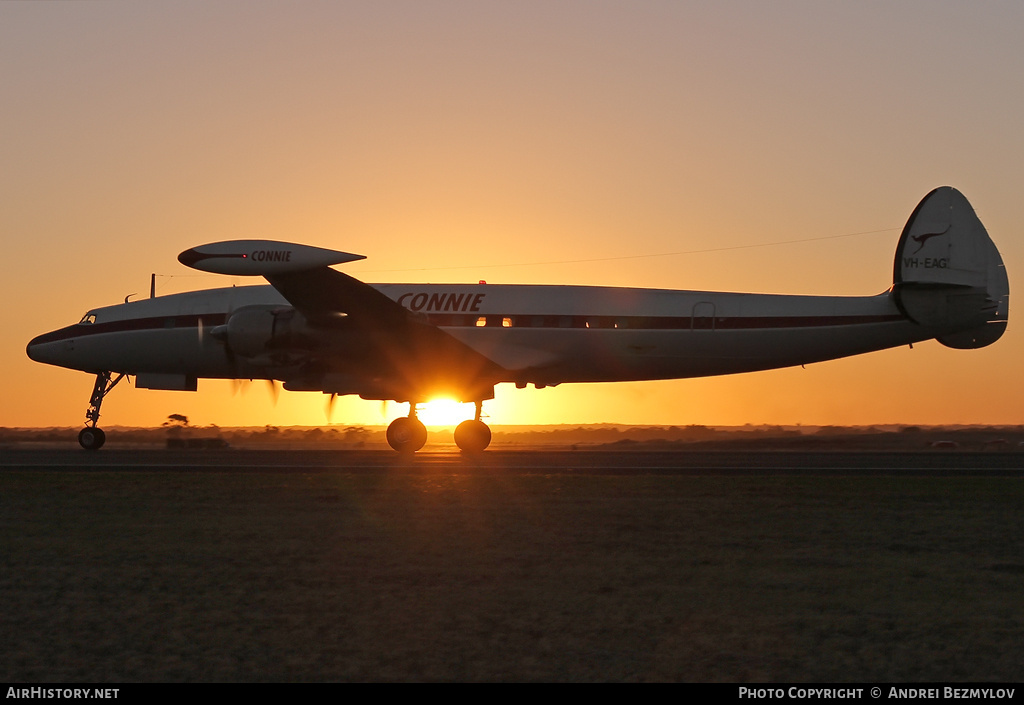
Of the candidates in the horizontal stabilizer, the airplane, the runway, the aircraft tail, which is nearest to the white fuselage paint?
the airplane

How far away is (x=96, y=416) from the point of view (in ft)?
97.9

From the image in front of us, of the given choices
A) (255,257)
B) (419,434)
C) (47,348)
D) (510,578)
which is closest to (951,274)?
(419,434)

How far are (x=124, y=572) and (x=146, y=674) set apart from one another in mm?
3726

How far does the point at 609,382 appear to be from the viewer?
93.7 ft

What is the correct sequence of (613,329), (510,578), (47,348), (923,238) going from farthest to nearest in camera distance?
1. (47,348)
2. (923,238)
3. (613,329)
4. (510,578)

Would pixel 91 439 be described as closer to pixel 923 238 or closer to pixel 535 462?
pixel 535 462

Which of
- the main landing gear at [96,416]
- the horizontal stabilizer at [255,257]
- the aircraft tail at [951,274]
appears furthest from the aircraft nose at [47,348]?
the aircraft tail at [951,274]

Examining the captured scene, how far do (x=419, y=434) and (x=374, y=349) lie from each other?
282 cm

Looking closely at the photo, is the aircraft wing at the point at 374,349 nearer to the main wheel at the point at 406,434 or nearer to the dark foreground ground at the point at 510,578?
the main wheel at the point at 406,434

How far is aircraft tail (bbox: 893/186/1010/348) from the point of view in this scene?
2666 cm

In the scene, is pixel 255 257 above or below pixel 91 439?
above

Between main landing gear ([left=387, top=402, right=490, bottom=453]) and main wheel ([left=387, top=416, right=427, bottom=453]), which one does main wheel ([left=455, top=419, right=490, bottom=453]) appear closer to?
main landing gear ([left=387, top=402, right=490, bottom=453])

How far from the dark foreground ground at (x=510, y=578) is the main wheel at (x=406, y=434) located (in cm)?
760
